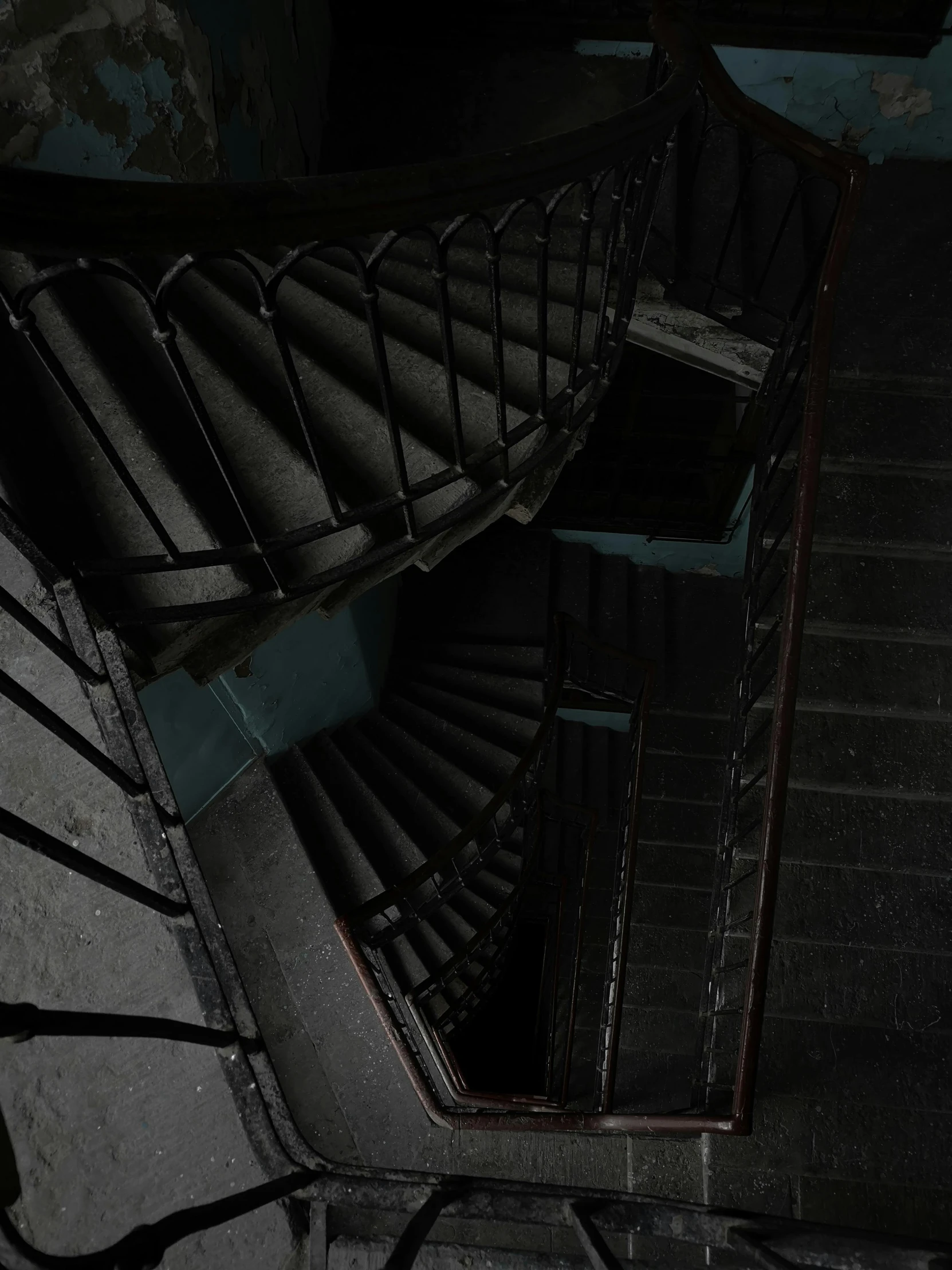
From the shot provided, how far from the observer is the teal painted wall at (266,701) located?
385cm

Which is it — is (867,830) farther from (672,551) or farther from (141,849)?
(672,551)

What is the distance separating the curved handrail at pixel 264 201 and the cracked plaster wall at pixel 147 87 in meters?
1.55

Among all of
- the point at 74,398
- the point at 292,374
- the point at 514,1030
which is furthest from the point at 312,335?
the point at 514,1030

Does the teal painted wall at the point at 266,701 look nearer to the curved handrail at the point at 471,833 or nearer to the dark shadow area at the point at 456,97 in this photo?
the curved handrail at the point at 471,833

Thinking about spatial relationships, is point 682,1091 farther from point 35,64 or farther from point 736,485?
point 35,64

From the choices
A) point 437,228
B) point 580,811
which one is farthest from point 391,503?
point 580,811

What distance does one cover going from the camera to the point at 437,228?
3922 millimetres

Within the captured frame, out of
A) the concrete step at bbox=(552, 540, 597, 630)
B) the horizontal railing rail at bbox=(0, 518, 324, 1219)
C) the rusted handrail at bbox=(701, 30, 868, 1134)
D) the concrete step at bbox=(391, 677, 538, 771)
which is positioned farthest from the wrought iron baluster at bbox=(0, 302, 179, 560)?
the concrete step at bbox=(552, 540, 597, 630)

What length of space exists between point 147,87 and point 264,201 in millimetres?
2174

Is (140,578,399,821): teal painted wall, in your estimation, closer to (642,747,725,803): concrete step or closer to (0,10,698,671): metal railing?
(0,10,698,671): metal railing

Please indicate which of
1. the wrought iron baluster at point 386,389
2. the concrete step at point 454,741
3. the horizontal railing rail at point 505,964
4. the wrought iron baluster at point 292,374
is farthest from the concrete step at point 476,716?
the wrought iron baluster at point 292,374

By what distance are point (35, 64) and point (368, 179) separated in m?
1.89

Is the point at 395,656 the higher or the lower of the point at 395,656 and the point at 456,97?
the lower

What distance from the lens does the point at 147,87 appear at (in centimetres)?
304
